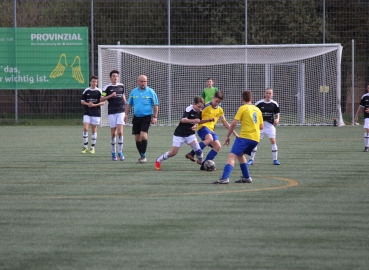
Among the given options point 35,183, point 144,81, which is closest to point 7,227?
point 35,183

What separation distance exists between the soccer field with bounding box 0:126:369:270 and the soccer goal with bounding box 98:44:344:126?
16.9m

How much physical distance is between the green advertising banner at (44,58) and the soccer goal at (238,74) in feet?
5.36

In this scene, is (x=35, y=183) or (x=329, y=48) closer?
(x=35, y=183)

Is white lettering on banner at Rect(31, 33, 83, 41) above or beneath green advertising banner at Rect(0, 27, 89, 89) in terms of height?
above

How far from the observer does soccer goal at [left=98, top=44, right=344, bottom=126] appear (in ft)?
115

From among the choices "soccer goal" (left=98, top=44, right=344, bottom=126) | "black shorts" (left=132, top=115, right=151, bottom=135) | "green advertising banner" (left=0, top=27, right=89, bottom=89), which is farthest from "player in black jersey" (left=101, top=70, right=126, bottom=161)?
"green advertising banner" (left=0, top=27, right=89, bottom=89)

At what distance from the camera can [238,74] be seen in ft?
117

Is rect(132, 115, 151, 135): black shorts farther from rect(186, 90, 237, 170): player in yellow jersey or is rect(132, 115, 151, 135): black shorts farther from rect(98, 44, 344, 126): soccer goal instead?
rect(98, 44, 344, 126): soccer goal

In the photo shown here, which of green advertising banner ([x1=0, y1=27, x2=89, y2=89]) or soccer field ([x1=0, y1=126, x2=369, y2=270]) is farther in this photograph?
green advertising banner ([x1=0, y1=27, x2=89, y2=89])

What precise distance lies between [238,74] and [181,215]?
26209 mm

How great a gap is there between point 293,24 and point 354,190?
2542cm

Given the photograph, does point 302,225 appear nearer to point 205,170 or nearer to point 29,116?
point 205,170

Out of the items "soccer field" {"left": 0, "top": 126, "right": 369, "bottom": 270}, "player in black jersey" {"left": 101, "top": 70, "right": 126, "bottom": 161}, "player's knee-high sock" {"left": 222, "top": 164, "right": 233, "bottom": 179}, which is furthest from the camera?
"player in black jersey" {"left": 101, "top": 70, "right": 126, "bottom": 161}

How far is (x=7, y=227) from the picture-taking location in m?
9.05
